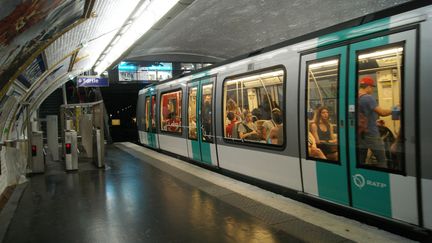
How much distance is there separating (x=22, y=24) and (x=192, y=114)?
6790 millimetres

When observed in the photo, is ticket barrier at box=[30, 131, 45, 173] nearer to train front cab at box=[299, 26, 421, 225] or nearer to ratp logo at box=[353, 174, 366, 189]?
train front cab at box=[299, 26, 421, 225]

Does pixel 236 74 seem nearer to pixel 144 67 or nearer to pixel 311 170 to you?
pixel 311 170

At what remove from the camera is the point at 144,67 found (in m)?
26.9

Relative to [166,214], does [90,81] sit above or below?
above

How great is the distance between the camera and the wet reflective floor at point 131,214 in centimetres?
432

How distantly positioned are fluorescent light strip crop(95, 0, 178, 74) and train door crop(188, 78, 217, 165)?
74.8 inches

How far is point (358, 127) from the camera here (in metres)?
4.40

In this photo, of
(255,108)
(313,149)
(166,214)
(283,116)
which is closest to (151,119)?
(255,108)

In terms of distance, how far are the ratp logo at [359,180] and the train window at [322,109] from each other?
36cm

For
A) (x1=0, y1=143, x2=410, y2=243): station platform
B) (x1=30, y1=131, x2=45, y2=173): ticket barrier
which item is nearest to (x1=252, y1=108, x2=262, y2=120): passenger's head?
(x1=0, y1=143, x2=410, y2=243): station platform

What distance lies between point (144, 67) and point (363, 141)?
24.0 m

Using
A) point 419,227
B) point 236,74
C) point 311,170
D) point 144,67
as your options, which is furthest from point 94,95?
point 419,227

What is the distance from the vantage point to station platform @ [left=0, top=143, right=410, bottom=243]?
4.25 m

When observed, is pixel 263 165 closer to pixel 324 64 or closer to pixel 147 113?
pixel 324 64
